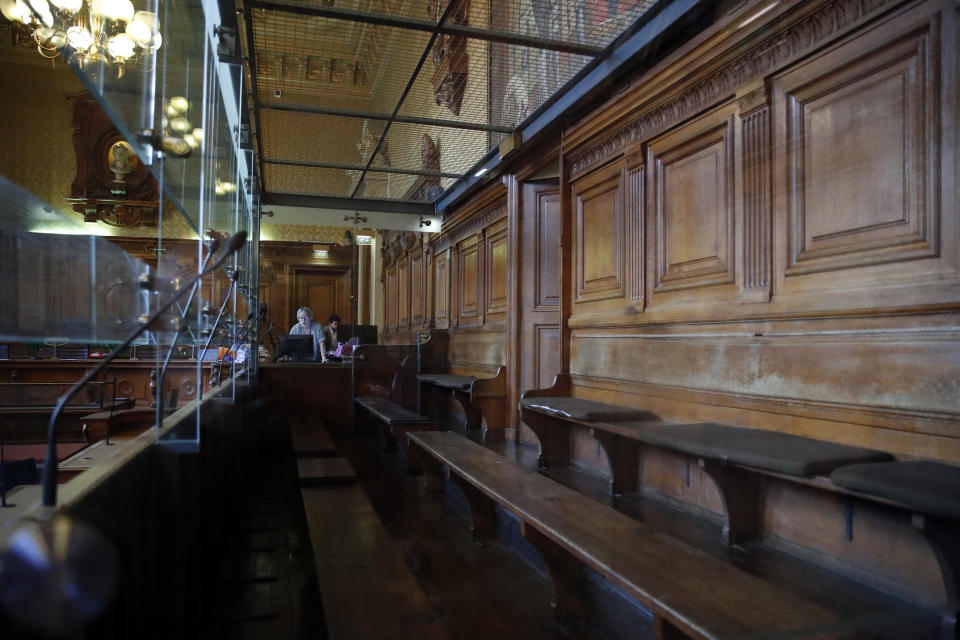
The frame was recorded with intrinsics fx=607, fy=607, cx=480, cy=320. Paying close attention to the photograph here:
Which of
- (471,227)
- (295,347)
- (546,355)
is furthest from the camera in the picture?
(295,347)

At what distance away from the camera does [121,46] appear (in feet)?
5.04

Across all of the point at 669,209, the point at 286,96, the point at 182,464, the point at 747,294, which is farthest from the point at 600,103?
the point at 182,464

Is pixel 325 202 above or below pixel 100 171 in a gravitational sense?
below

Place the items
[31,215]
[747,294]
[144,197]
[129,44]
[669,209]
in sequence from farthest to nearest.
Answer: [144,197] → [669,209] → [747,294] → [129,44] → [31,215]

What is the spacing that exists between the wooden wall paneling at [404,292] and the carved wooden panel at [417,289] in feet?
0.45

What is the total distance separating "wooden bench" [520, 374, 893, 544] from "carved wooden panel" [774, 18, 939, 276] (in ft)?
2.17

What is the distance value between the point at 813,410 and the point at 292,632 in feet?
6.89

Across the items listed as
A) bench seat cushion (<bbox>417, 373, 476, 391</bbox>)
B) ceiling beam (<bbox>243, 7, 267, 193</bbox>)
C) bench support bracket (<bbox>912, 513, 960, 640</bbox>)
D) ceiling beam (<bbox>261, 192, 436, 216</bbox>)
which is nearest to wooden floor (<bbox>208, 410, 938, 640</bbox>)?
bench support bracket (<bbox>912, 513, 960, 640</bbox>)

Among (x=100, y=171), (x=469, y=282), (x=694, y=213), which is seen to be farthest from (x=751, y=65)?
(x=100, y=171)

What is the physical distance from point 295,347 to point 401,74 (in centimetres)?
448

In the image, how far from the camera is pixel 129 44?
159 centimetres

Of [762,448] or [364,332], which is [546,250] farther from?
[364,332]

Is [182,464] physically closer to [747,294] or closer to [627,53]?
[747,294]

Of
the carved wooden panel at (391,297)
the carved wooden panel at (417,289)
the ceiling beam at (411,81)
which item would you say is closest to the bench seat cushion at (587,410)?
the ceiling beam at (411,81)
